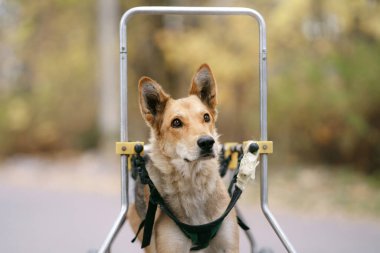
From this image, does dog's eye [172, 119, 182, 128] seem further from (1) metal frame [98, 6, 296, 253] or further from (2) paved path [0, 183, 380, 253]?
(2) paved path [0, 183, 380, 253]

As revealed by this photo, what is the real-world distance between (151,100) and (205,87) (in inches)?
14.5

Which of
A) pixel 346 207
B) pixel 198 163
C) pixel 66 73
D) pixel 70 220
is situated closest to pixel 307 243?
pixel 346 207

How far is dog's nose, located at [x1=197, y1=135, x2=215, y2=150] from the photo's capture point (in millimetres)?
3066

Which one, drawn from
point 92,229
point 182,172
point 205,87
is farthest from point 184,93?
point 182,172

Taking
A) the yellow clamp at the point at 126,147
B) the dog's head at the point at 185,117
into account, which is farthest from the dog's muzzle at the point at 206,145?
the yellow clamp at the point at 126,147

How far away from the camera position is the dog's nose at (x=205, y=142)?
3066 millimetres

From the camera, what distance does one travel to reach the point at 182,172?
3.33m

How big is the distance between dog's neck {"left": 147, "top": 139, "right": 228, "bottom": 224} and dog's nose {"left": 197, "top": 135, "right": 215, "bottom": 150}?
25 centimetres

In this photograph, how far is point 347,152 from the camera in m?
9.66

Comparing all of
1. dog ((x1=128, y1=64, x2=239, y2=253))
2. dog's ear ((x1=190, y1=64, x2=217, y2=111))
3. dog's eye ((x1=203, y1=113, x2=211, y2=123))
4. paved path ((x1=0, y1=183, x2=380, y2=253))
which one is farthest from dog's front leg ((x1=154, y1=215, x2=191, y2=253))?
paved path ((x1=0, y1=183, x2=380, y2=253))

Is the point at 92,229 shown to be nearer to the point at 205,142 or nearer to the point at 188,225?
the point at 188,225

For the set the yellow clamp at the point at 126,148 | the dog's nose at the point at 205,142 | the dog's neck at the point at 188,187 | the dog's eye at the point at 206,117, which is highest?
the dog's eye at the point at 206,117

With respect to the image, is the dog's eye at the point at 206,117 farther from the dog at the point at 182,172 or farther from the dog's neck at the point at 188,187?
the dog's neck at the point at 188,187

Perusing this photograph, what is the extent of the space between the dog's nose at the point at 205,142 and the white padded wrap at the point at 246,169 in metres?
0.25
